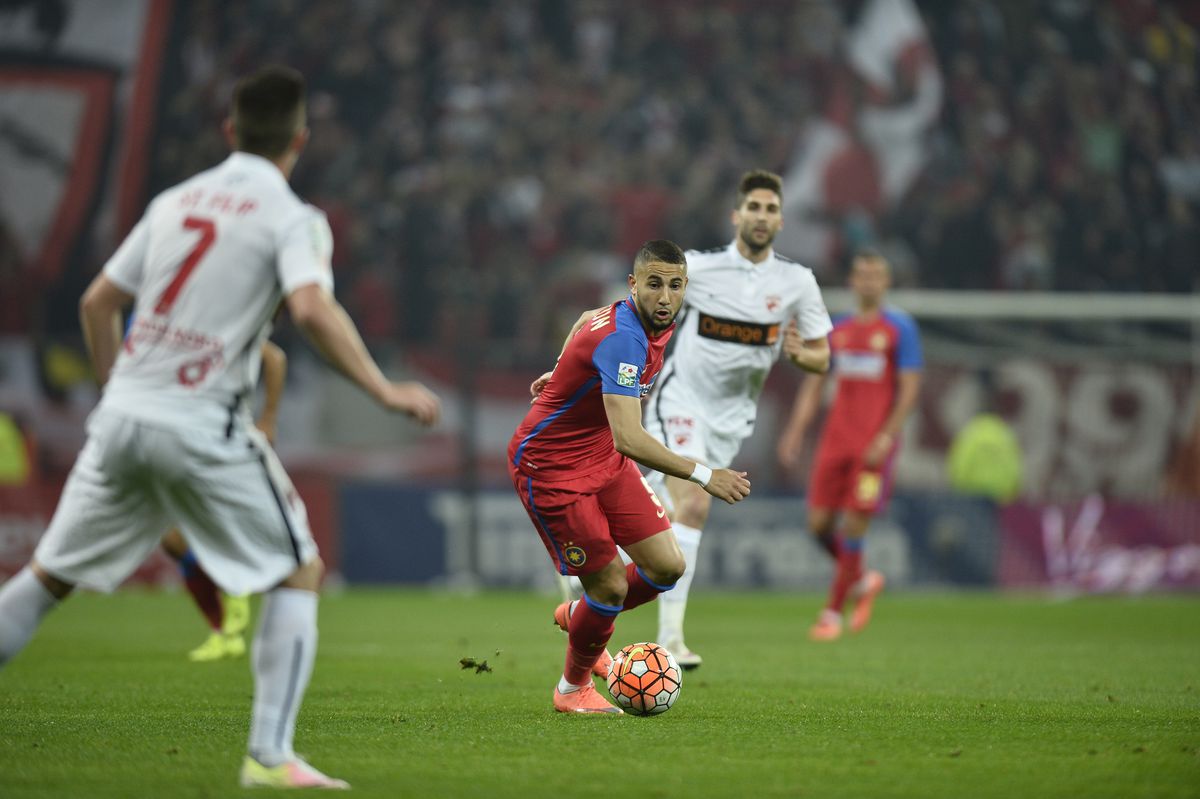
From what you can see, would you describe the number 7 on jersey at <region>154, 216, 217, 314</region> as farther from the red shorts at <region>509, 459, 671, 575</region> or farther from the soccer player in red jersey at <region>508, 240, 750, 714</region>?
the red shorts at <region>509, 459, 671, 575</region>

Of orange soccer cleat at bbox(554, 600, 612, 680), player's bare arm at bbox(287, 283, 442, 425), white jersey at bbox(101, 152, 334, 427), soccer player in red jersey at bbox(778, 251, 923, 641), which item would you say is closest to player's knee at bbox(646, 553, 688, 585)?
orange soccer cleat at bbox(554, 600, 612, 680)

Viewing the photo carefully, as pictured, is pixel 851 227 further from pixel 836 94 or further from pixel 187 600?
pixel 187 600

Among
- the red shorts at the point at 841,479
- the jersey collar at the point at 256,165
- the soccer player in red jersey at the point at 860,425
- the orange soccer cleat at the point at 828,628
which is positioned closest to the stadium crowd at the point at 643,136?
the soccer player in red jersey at the point at 860,425

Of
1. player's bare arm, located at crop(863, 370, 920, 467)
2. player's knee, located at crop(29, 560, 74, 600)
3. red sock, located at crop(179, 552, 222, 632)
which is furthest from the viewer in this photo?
player's bare arm, located at crop(863, 370, 920, 467)

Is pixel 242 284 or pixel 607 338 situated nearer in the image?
pixel 242 284

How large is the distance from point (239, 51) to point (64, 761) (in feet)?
65.6

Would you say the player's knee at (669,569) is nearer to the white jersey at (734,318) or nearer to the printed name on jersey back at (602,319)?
the printed name on jersey back at (602,319)

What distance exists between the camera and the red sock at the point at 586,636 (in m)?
6.74

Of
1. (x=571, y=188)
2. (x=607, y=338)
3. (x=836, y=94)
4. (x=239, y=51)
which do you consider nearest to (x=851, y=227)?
(x=836, y=94)

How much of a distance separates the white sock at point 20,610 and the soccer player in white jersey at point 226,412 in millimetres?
64

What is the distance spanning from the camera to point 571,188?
23.3 meters

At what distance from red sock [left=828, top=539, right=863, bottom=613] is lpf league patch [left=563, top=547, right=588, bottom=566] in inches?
220

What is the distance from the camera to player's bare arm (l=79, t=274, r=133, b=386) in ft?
16.0

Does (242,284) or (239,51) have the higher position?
(239,51)
